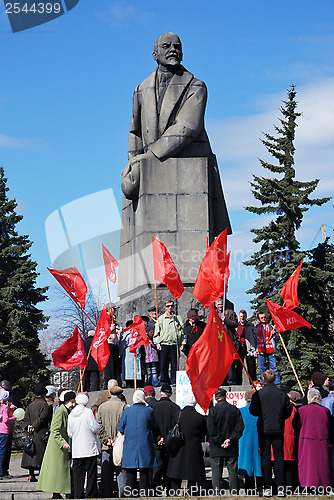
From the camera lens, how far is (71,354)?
658 inches

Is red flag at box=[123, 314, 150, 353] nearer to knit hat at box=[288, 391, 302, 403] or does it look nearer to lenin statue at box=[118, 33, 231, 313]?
lenin statue at box=[118, 33, 231, 313]

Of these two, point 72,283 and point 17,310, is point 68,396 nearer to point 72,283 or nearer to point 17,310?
point 72,283

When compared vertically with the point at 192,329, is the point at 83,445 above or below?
below

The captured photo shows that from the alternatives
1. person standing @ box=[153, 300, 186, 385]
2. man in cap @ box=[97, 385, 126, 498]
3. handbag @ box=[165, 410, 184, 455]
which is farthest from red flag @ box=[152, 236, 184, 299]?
handbag @ box=[165, 410, 184, 455]

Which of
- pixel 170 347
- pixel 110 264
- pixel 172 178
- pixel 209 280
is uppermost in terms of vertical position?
pixel 172 178

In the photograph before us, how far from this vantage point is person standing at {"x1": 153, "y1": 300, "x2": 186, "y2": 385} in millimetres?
17156

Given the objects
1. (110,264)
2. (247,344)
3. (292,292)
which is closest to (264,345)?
(247,344)

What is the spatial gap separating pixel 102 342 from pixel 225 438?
573cm

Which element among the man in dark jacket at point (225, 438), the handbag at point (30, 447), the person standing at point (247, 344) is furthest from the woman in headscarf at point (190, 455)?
the person standing at point (247, 344)

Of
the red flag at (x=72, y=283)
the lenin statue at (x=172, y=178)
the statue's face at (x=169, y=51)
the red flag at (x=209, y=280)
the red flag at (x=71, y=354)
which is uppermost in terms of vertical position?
the statue's face at (x=169, y=51)

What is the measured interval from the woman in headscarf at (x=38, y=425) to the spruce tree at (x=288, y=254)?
63.0 ft

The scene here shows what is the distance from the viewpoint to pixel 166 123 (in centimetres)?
2020

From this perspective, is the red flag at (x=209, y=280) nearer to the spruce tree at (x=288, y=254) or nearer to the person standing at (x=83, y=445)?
the person standing at (x=83, y=445)

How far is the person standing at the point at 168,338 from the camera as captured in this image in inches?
675
